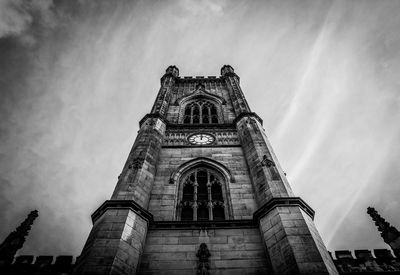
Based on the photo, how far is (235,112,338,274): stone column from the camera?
25.7 feet

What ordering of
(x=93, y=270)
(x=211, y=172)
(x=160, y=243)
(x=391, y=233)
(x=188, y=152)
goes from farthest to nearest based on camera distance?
1. (x=188, y=152)
2. (x=211, y=172)
3. (x=391, y=233)
4. (x=160, y=243)
5. (x=93, y=270)

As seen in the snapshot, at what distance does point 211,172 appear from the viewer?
45.8 feet

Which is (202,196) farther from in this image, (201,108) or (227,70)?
(227,70)

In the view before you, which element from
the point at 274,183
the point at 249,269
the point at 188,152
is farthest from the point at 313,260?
the point at 188,152

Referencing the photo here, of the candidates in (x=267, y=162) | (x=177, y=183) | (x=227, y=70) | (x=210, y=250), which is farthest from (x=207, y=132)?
(x=227, y=70)

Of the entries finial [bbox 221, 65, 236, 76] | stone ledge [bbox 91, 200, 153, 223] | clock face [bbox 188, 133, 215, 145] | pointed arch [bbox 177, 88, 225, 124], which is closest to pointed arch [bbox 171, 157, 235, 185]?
clock face [bbox 188, 133, 215, 145]

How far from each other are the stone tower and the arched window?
4 centimetres

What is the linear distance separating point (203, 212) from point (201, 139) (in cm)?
587

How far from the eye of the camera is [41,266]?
9.09m

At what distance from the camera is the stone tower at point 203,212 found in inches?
328

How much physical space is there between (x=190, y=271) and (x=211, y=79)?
22.4 metres

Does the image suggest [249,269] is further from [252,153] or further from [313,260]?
[252,153]

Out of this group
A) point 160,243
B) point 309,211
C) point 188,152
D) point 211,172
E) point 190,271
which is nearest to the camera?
point 190,271

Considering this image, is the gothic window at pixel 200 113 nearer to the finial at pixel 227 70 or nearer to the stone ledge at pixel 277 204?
the finial at pixel 227 70
